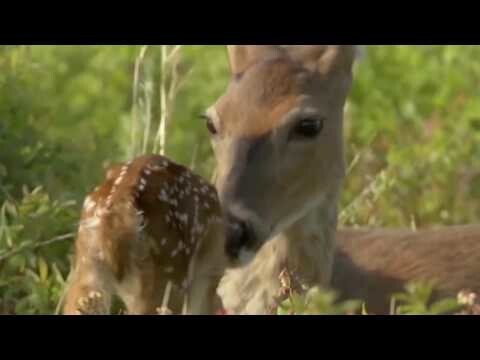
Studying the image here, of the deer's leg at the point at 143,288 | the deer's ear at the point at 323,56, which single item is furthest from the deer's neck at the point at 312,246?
the deer's leg at the point at 143,288

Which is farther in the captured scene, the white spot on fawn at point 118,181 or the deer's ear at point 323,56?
the deer's ear at point 323,56

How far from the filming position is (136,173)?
478 cm

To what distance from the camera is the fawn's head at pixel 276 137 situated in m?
6.06

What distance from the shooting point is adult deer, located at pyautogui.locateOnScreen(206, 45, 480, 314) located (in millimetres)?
6098

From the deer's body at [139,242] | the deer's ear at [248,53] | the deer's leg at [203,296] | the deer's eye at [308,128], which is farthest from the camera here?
the deer's ear at [248,53]

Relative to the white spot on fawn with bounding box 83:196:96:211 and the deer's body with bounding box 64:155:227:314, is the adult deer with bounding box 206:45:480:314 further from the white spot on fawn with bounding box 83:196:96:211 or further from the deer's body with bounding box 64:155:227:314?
the white spot on fawn with bounding box 83:196:96:211

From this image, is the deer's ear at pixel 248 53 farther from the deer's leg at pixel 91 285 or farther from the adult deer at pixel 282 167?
the deer's leg at pixel 91 285

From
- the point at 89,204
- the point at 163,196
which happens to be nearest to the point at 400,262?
the point at 163,196

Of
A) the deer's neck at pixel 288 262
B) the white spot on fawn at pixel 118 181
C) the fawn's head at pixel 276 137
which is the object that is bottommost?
the deer's neck at pixel 288 262

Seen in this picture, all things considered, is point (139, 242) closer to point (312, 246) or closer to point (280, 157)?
point (280, 157)
